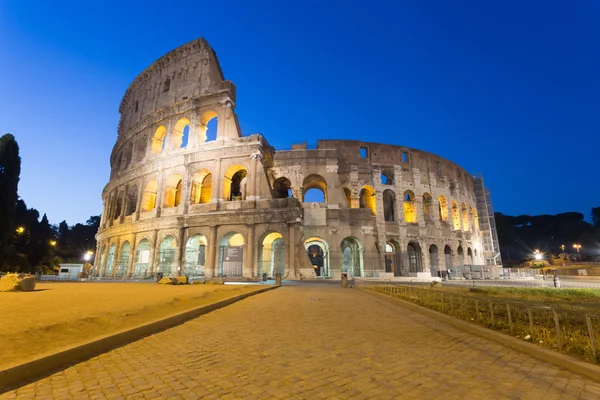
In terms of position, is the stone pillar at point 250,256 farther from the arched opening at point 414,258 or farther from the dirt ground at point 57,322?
the arched opening at point 414,258

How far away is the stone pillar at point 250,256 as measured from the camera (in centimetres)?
2228

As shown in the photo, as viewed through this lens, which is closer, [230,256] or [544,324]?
[544,324]

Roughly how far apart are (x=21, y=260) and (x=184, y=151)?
28.7 meters

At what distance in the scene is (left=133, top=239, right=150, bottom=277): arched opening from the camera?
25875mm

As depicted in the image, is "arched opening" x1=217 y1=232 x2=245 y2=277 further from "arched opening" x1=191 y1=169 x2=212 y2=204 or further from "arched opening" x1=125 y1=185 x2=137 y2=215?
"arched opening" x1=125 y1=185 x2=137 y2=215

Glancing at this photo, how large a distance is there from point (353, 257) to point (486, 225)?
81.9 feet

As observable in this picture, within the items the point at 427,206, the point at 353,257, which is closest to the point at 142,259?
the point at 353,257

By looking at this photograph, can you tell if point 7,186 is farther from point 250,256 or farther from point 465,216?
point 465,216

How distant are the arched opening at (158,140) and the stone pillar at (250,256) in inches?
595

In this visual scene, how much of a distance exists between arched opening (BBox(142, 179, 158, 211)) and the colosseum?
10cm

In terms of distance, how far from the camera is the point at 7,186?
1188 inches

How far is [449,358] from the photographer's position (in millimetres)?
3787

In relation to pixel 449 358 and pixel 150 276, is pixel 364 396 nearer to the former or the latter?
pixel 449 358

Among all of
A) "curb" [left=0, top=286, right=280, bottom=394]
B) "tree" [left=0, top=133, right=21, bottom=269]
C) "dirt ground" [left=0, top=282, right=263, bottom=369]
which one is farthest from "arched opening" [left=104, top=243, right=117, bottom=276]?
"curb" [left=0, top=286, right=280, bottom=394]
